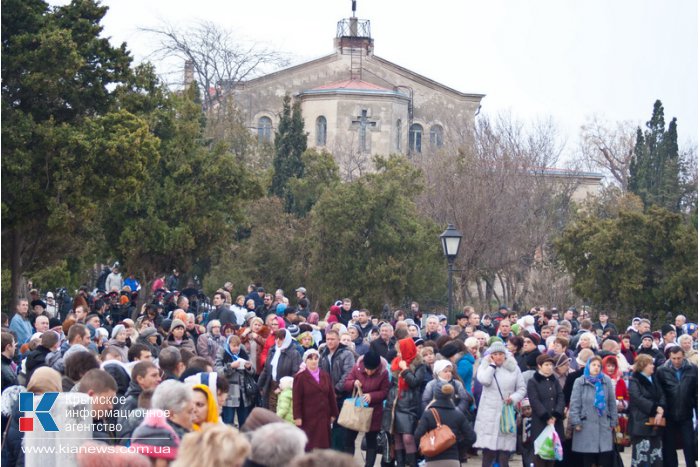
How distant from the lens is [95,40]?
27.2 meters

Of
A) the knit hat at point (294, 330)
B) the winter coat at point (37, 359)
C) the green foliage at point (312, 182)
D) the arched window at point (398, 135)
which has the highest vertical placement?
the arched window at point (398, 135)

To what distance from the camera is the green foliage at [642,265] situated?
35.3m

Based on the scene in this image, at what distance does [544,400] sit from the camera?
14.7 meters

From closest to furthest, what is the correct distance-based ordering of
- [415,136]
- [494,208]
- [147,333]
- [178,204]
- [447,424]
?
[447,424], [147,333], [178,204], [494,208], [415,136]

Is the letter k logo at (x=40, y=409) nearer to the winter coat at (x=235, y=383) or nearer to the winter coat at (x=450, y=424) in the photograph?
the winter coat at (x=450, y=424)

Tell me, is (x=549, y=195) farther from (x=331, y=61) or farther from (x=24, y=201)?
(x=24, y=201)

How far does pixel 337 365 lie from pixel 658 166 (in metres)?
49.4

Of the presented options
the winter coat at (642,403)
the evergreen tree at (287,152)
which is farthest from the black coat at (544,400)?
the evergreen tree at (287,152)

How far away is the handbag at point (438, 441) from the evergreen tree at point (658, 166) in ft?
161

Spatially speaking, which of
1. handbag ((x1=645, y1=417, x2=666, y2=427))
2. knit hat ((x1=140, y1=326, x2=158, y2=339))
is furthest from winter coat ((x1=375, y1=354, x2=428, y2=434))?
knit hat ((x1=140, y1=326, x2=158, y2=339))

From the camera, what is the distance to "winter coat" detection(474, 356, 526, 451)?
48.1ft

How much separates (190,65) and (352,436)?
4852 centimetres

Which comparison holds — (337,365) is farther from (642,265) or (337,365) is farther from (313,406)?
(642,265)

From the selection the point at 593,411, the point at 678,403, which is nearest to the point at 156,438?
the point at 593,411
